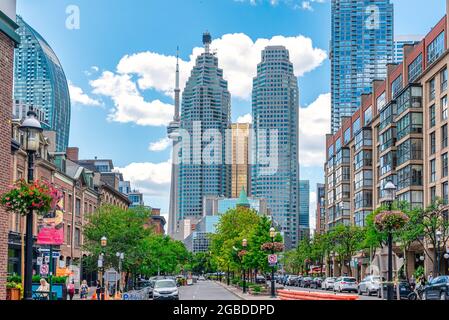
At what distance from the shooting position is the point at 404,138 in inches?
2916

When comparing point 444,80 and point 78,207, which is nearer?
point 444,80

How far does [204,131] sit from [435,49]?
60.3 meters

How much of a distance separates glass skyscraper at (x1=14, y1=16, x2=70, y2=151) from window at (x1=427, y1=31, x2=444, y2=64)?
61884 mm

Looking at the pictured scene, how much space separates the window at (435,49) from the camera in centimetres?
6644

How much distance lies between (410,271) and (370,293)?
25.7 metres

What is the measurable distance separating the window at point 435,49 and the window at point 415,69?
10.5 ft

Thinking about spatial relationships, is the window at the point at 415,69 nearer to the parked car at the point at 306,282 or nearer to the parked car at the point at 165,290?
the parked car at the point at 306,282

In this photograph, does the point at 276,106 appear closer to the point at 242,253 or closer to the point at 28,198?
the point at 28,198

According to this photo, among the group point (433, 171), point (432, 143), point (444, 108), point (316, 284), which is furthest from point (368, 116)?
point (444, 108)

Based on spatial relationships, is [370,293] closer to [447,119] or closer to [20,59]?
[447,119]

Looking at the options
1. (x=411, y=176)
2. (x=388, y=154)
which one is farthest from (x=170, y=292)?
(x=388, y=154)

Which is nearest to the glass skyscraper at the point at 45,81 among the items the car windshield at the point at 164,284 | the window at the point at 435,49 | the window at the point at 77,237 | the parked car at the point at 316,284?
the car windshield at the point at 164,284

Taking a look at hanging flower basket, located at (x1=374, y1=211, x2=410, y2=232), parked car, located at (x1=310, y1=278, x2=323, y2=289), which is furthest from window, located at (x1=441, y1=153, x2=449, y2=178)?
hanging flower basket, located at (x1=374, y1=211, x2=410, y2=232)

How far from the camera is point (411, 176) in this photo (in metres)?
72.0
